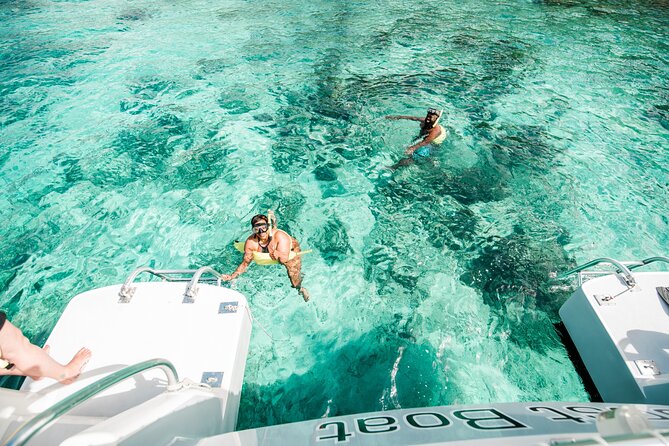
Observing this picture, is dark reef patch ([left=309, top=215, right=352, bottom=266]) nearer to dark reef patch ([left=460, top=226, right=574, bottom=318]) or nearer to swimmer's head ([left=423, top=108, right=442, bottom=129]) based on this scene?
dark reef patch ([left=460, top=226, right=574, bottom=318])

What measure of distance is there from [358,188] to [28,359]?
227 inches

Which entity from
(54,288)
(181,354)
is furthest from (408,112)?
(54,288)

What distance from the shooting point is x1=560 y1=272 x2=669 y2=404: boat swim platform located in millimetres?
2943

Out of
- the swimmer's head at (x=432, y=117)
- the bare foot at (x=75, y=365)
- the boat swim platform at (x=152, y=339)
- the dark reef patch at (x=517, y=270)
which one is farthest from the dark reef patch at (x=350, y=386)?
the swimmer's head at (x=432, y=117)

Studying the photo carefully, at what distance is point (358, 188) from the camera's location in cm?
701

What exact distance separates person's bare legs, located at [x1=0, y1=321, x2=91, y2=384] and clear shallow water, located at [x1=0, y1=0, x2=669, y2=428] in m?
1.97

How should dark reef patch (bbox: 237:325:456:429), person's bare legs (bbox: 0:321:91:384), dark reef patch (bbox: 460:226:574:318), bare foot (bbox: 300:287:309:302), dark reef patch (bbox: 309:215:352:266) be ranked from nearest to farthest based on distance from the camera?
person's bare legs (bbox: 0:321:91:384) < dark reef patch (bbox: 237:325:456:429) < dark reef patch (bbox: 460:226:574:318) < bare foot (bbox: 300:287:309:302) < dark reef patch (bbox: 309:215:352:266)

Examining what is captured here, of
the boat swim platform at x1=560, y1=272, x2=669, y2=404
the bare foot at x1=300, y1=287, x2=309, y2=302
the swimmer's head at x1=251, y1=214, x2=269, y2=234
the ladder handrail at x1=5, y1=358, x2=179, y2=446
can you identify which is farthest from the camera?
the bare foot at x1=300, y1=287, x2=309, y2=302

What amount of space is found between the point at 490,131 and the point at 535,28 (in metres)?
10.2

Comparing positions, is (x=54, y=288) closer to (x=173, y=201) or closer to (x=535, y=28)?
(x=173, y=201)

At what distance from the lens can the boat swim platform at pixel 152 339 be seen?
2.69 metres

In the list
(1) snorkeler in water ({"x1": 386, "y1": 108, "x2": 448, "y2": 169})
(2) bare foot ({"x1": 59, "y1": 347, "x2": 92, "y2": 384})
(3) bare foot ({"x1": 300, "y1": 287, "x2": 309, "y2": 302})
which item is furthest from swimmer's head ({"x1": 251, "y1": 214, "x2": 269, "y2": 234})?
(1) snorkeler in water ({"x1": 386, "y1": 108, "x2": 448, "y2": 169})

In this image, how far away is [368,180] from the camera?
714 centimetres

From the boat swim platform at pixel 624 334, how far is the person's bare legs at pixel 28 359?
523 cm
